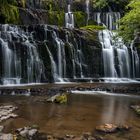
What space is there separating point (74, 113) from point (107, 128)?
8.30ft

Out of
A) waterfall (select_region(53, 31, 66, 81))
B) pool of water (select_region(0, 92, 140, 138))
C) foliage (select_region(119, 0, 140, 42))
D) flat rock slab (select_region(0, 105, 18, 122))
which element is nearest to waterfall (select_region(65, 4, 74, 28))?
waterfall (select_region(53, 31, 66, 81))

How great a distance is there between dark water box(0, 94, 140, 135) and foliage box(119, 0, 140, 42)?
4248 mm

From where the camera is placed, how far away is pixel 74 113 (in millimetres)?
12453

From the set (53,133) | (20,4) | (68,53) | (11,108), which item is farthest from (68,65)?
(53,133)

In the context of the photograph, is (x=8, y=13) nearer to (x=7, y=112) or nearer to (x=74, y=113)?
(x=7, y=112)

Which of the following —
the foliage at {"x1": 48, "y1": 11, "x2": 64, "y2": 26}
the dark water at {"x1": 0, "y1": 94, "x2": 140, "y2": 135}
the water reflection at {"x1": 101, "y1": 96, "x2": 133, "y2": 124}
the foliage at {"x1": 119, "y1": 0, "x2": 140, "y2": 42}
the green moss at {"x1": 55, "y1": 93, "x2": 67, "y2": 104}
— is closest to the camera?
the dark water at {"x1": 0, "y1": 94, "x2": 140, "y2": 135}

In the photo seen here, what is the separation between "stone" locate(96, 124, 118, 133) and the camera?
32.6ft

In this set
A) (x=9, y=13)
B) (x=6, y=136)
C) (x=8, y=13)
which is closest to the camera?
(x=6, y=136)

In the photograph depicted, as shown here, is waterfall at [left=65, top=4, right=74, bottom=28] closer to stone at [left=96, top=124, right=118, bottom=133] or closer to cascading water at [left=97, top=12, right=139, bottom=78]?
cascading water at [left=97, top=12, right=139, bottom=78]

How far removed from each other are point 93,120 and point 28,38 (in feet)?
47.2

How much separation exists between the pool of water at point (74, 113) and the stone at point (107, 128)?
251mm

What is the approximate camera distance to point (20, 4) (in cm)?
3062

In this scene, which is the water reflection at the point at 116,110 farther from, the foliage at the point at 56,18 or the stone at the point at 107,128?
the foliage at the point at 56,18

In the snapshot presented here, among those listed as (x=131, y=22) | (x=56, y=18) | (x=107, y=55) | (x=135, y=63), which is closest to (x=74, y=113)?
(x=131, y=22)
